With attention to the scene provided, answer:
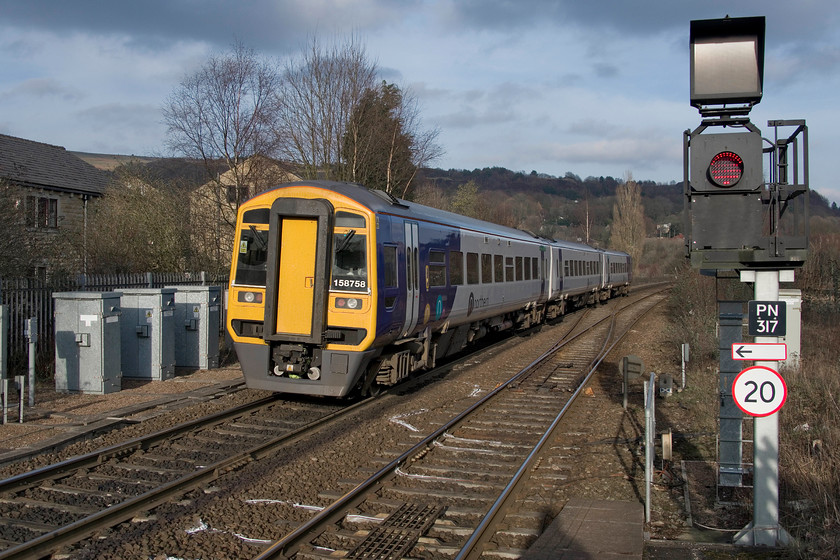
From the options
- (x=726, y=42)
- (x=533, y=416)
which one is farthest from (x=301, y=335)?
(x=726, y=42)

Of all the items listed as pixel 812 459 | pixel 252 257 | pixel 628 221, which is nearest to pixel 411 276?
pixel 252 257

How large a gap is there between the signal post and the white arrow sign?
0.01 meters

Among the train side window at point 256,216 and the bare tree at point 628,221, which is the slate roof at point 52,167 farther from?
the bare tree at point 628,221

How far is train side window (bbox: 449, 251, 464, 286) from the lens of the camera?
494 inches

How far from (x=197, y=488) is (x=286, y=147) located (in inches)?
705

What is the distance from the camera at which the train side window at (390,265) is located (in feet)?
31.3

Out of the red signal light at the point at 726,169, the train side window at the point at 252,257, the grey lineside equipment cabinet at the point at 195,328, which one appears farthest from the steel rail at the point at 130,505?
the red signal light at the point at 726,169

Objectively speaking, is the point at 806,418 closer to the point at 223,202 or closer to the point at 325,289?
the point at 325,289

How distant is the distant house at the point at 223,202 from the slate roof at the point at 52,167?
7253 millimetres

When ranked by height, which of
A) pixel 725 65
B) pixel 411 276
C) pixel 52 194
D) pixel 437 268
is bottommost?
pixel 411 276

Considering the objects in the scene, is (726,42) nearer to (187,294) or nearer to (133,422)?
(133,422)

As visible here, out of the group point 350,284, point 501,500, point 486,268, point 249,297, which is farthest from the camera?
point 486,268

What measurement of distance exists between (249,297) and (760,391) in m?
6.34

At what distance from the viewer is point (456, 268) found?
42.2ft
